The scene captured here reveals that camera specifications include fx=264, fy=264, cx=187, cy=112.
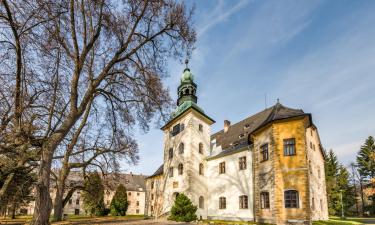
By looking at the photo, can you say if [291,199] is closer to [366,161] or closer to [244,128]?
[244,128]

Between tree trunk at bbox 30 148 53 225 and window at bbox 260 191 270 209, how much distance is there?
16.0 metres

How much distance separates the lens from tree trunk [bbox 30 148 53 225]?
10477 mm

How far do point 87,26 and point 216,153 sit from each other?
809 inches

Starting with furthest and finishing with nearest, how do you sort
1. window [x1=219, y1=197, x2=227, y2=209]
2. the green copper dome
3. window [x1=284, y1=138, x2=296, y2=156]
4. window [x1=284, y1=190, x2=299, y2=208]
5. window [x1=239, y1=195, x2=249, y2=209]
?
the green copper dome < window [x1=219, y1=197, x2=227, y2=209] < window [x1=239, y1=195, x2=249, y2=209] < window [x1=284, y1=138, x2=296, y2=156] < window [x1=284, y1=190, x2=299, y2=208]

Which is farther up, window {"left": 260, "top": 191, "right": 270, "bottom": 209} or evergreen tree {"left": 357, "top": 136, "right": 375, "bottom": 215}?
evergreen tree {"left": 357, "top": 136, "right": 375, "bottom": 215}

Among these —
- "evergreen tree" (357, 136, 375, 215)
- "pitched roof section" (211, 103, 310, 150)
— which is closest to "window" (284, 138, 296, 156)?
"pitched roof section" (211, 103, 310, 150)

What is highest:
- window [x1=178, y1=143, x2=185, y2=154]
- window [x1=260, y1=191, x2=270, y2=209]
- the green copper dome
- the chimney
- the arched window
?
the green copper dome

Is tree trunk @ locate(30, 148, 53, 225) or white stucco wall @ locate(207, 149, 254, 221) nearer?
tree trunk @ locate(30, 148, 53, 225)

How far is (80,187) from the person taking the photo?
84.1 ft

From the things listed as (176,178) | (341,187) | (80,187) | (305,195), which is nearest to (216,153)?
(176,178)

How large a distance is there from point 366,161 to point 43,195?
6141 cm

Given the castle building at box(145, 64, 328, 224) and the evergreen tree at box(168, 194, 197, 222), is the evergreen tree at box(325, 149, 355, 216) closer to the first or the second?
the castle building at box(145, 64, 328, 224)

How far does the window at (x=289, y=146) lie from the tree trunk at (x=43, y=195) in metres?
16.6

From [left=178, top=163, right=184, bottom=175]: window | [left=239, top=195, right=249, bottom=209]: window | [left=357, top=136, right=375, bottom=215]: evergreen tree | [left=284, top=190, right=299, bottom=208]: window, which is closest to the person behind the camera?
[left=284, top=190, right=299, bottom=208]: window
